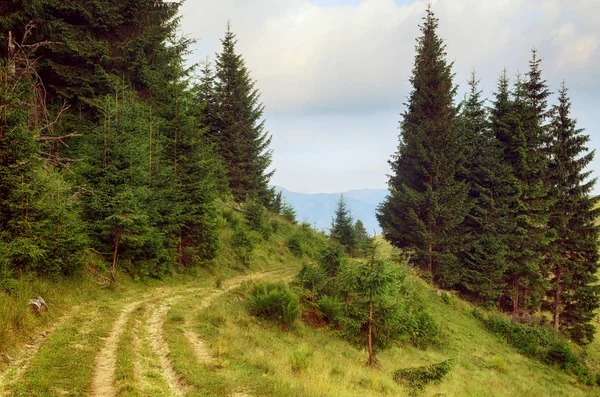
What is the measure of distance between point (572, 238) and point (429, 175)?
13.9 meters

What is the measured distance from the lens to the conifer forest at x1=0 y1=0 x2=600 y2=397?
10.2 metres

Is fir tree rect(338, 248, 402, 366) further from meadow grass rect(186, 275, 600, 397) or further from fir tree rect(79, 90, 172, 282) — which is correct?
fir tree rect(79, 90, 172, 282)

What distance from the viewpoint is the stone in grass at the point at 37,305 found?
375 inches

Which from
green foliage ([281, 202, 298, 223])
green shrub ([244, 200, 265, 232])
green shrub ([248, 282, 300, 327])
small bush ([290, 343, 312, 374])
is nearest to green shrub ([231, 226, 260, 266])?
Result: green shrub ([244, 200, 265, 232])

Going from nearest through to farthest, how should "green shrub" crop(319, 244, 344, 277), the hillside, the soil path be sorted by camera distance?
the soil path → the hillside → "green shrub" crop(319, 244, 344, 277)

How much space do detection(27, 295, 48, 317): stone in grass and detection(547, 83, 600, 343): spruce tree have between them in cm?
3519

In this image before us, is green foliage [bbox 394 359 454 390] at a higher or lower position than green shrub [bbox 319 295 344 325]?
lower

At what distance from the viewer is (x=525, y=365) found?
20.1 metres

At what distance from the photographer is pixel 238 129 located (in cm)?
3869

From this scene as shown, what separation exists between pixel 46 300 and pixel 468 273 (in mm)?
29240

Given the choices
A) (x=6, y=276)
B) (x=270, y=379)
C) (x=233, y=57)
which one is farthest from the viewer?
(x=233, y=57)

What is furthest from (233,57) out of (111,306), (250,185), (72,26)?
(111,306)

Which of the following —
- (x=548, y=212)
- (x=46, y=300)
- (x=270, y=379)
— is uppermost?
(x=548, y=212)

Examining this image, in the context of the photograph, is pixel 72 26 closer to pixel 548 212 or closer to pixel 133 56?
pixel 133 56
